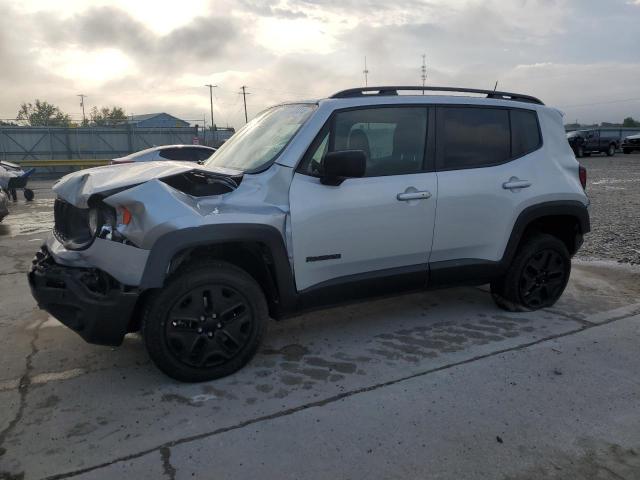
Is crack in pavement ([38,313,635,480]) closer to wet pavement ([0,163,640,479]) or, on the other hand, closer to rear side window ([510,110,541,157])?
wet pavement ([0,163,640,479])

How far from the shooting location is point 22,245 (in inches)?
322

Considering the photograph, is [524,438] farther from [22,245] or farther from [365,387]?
[22,245]

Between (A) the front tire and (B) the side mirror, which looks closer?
(A) the front tire

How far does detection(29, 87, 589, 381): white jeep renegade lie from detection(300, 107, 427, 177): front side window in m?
0.01

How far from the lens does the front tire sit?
3229mm

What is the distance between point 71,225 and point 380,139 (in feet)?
7.57

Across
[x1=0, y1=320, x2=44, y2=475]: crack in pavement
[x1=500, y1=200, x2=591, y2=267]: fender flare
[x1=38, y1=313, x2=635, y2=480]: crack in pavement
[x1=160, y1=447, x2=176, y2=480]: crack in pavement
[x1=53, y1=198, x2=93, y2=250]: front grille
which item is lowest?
[x1=160, y1=447, x2=176, y2=480]: crack in pavement

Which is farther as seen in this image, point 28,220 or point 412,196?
point 28,220

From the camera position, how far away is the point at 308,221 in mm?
3512

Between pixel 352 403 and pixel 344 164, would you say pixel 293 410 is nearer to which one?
pixel 352 403

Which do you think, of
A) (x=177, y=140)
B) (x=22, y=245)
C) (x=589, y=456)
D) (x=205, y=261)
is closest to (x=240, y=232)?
(x=205, y=261)

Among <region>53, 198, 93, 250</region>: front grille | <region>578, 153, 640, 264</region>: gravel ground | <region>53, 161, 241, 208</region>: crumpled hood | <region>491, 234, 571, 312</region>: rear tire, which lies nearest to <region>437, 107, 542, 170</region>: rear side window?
<region>491, 234, 571, 312</region>: rear tire

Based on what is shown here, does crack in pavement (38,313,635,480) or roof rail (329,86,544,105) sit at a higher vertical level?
roof rail (329,86,544,105)

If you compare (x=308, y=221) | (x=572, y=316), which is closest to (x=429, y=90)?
(x=308, y=221)
